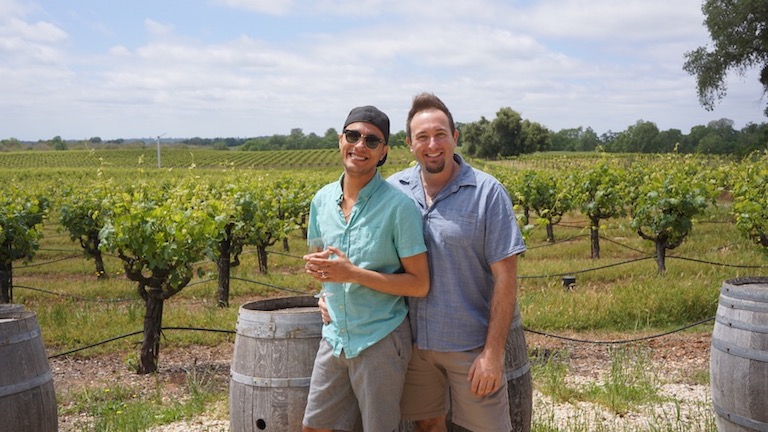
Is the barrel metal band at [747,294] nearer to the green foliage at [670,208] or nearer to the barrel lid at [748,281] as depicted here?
the barrel lid at [748,281]

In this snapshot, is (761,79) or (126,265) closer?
(126,265)

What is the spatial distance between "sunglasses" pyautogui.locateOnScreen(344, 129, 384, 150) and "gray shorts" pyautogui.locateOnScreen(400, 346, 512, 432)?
2.56 ft

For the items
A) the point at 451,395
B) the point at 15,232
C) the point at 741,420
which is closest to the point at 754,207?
the point at 741,420

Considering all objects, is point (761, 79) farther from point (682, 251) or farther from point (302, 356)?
point (302, 356)

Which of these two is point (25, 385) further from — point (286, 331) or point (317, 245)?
point (317, 245)

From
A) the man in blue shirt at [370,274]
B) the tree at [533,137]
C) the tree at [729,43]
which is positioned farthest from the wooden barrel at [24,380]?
the tree at [533,137]

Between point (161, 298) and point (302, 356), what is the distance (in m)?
3.71

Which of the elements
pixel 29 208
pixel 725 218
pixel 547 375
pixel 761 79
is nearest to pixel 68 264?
pixel 29 208

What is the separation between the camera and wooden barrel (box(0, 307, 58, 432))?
Result: 10.1 ft

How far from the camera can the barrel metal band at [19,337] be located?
3.10 m

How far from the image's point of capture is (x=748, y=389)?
3387mm

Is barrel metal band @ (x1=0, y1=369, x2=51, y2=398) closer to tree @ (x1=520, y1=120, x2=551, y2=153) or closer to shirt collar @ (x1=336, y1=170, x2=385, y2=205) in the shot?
shirt collar @ (x1=336, y1=170, x2=385, y2=205)

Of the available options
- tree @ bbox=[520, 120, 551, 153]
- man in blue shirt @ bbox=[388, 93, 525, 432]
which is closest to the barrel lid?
man in blue shirt @ bbox=[388, 93, 525, 432]

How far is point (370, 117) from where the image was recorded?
8.31ft
